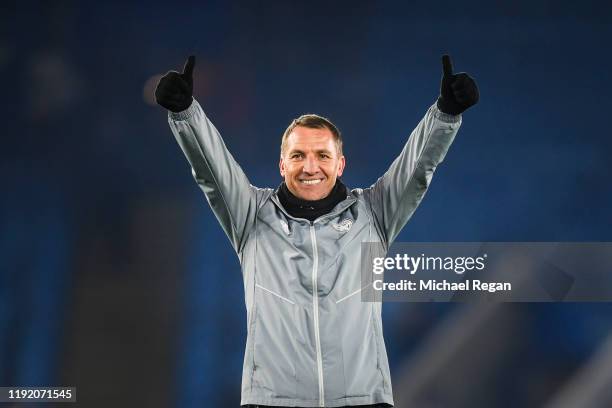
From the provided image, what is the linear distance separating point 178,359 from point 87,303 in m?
0.47

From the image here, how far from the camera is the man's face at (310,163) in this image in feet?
5.02

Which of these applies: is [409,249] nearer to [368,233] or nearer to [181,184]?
[181,184]

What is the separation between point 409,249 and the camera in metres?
2.98

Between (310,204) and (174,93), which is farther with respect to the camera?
(310,204)

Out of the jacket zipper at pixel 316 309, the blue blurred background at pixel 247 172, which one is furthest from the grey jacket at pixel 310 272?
the blue blurred background at pixel 247 172

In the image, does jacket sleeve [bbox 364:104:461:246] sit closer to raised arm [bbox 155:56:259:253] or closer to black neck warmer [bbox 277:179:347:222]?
black neck warmer [bbox 277:179:347:222]

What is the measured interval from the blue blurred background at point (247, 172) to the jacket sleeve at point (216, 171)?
1501 mm

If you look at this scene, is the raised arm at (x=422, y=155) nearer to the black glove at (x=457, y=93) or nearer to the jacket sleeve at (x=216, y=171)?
the black glove at (x=457, y=93)

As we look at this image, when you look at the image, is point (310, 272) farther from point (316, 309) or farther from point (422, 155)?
point (422, 155)

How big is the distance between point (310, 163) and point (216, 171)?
0.21 m

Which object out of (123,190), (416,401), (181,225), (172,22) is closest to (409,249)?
(416,401)

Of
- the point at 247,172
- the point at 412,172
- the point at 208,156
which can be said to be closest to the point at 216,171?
the point at 208,156

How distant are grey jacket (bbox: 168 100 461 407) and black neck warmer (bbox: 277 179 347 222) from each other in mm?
15

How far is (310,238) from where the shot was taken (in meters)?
1.46
